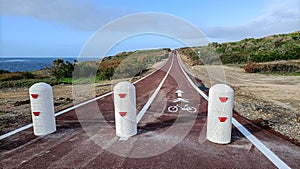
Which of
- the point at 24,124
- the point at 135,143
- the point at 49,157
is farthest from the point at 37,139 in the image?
the point at 135,143

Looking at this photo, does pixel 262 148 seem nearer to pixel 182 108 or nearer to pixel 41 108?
pixel 182 108

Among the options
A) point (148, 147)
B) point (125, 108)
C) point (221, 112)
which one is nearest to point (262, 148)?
point (221, 112)

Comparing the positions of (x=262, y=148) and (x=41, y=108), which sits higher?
(x=41, y=108)

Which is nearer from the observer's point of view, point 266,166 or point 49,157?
point 266,166

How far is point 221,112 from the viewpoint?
4434 mm

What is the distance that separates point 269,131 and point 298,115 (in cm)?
221

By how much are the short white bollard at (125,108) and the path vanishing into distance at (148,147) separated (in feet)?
0.62

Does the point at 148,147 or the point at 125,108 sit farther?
the point at 125,108

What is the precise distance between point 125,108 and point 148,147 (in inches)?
38.9

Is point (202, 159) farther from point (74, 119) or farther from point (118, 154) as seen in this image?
point (74, 119)

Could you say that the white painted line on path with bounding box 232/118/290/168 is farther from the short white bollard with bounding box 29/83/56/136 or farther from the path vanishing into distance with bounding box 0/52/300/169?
the short white bollard with bounding box 29/83/56/136

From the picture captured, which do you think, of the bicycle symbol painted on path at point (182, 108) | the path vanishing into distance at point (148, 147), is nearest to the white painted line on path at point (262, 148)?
the path vanishing into distance at point (148, 147)

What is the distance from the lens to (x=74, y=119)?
6.19 m

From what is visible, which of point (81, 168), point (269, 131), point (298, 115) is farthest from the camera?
point (298, 115)
